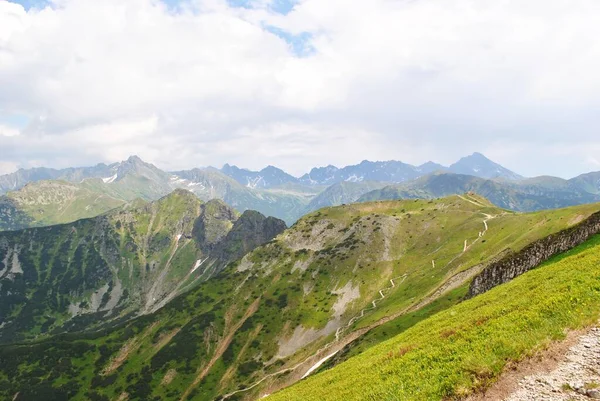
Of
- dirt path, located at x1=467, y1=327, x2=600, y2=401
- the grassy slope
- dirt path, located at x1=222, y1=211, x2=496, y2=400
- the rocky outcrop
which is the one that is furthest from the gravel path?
dirt path, located at x1=222, y1=211, x2=496, y2=400

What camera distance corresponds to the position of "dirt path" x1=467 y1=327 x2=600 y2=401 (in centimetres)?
1593

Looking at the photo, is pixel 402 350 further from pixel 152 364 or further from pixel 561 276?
pixel 152 364

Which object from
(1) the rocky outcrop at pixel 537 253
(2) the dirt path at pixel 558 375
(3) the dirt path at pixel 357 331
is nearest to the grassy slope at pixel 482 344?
(2) the dirt path at pixel 558 375

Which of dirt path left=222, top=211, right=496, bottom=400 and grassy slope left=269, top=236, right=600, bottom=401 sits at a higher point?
grassy slope left=269, top=236, right=600, bottom=401

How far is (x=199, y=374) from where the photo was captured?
17900 centimetres

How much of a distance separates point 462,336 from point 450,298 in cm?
7577

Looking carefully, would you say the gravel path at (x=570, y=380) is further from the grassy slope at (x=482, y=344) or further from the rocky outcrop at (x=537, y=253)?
the rocky outcrop at (x=537, y=253)

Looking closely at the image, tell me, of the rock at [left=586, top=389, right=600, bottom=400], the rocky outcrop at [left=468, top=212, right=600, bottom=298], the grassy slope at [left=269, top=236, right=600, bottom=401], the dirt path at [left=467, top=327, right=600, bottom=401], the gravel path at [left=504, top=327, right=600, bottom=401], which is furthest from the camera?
the rocky outcrop at [left=468, top=212, right=600, bottom=298]

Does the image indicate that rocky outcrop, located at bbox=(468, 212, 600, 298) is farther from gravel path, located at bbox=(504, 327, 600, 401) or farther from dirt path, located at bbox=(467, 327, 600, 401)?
gravel path, located at bbox=(504, 327, 600, 401)

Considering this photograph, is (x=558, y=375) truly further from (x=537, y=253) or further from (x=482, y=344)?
(x=537, y=253)

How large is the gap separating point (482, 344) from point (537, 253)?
43.9 metres

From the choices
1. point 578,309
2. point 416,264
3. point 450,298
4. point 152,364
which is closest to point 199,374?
point 152,364

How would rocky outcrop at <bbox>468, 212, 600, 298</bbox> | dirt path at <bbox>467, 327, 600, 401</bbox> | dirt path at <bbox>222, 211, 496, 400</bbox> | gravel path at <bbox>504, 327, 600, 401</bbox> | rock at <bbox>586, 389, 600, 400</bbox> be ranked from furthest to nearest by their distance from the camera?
dirt path at <bbox>222, 211, 496, 400</bbox>, rocky outcrop at <bbox>468, 212, 600, 298</bbox>, dirt path at <bbox>467, 327, 600, 401</bbox>, gravel path at <bbox>504, 327, 600, 401</bbox>, rock at <bbox>586, 389, 600, 400</bbox>

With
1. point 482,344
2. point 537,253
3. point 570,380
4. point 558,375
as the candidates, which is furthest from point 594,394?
point 537,253
